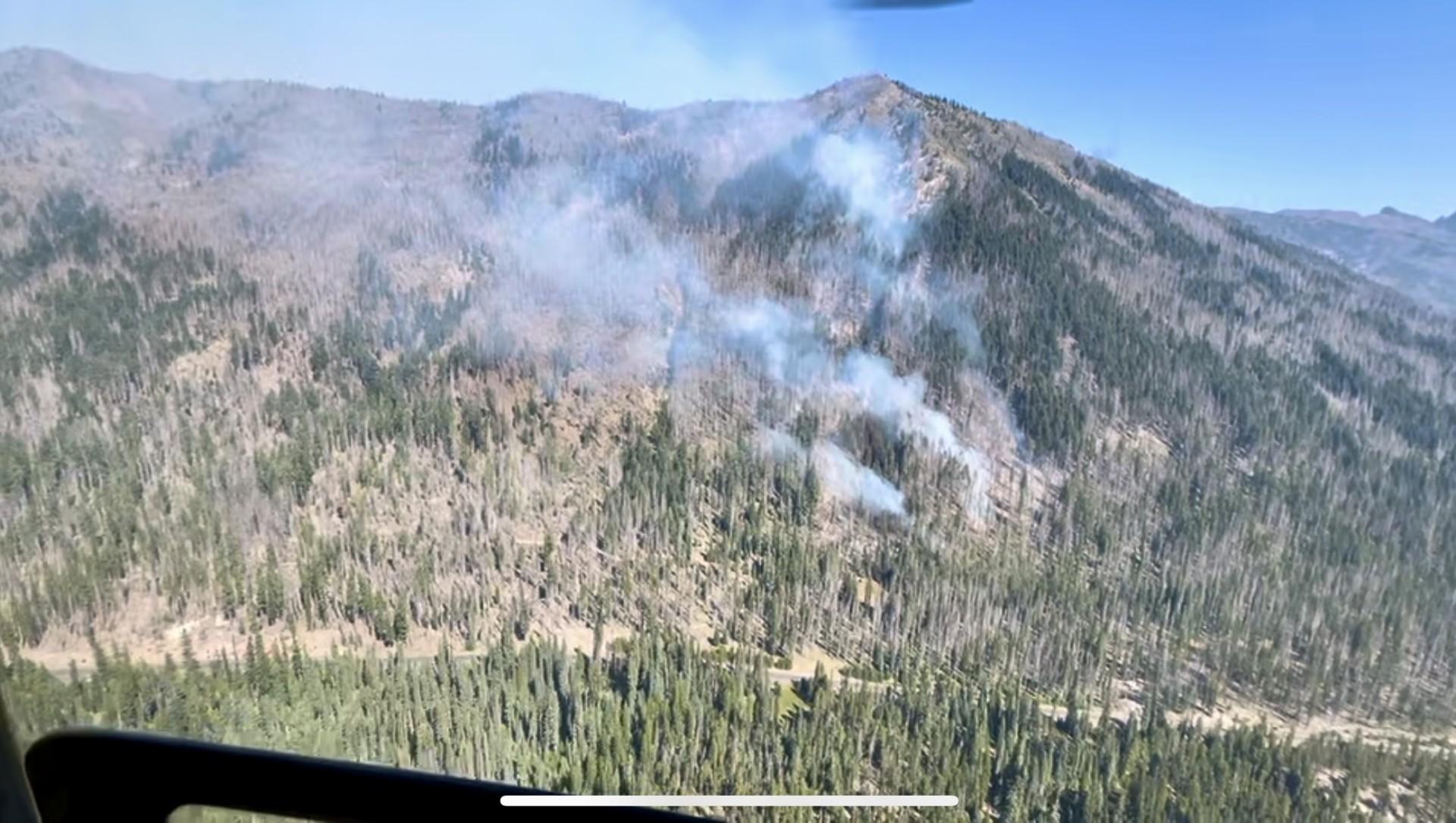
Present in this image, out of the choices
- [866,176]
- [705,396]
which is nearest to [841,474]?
[705,396]

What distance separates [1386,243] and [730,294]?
52.0 feet

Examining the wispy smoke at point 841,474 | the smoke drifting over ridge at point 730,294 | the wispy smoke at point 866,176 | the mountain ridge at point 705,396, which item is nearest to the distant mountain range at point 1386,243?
the mountain ridge at point 705,396

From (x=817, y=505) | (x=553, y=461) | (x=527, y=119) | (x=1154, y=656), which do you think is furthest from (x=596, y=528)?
(x=527, y=119)

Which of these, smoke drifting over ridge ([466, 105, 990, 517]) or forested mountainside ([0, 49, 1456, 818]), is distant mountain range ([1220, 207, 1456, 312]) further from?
smoke drifting over ridge ([466, 105, 990, 517])

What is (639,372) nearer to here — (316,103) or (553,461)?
(553,461)

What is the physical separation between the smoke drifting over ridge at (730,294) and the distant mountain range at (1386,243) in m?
7.39

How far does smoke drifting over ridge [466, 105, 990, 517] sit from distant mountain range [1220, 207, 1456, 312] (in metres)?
7.39

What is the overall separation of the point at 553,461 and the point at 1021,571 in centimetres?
972

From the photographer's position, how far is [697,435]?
1778 centimetres

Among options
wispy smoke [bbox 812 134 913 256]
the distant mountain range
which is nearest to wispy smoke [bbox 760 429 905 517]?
the distant mountain range

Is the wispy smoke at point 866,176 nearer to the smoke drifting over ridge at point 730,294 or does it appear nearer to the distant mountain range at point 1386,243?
the smoke drifting over ridge at point 730,294

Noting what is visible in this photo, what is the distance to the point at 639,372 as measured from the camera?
21.2 metres

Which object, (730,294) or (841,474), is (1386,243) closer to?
(841,474)

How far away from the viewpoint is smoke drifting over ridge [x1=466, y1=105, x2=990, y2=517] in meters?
18.8
